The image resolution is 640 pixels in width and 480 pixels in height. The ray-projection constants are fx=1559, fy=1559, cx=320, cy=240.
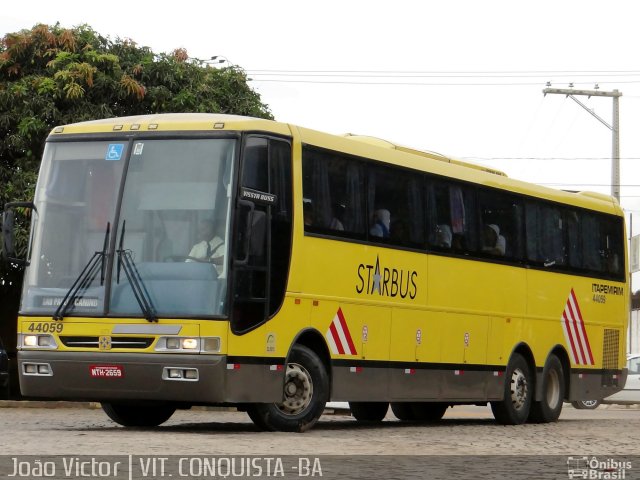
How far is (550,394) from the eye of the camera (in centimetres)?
2380

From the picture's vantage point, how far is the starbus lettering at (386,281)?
18.8m

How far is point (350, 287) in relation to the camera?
60.7 ft

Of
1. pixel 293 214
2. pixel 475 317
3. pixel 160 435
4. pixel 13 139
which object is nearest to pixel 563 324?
pixel 475 317

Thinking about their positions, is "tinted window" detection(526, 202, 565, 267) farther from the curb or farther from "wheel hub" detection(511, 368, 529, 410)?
the curb

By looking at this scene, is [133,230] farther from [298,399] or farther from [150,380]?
[298,399]

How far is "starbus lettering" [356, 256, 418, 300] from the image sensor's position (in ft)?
61.7

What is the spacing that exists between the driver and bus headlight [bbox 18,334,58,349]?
5.95ft

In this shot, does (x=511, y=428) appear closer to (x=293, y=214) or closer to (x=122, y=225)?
(x=293, y=214)

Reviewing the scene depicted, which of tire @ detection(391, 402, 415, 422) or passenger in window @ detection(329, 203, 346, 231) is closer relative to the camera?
passenger in window @ detection(329, 203, 346, 231)

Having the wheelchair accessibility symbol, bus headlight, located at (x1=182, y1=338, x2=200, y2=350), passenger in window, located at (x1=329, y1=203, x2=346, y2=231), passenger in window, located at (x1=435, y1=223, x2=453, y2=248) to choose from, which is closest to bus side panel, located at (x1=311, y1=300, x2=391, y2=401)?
passenger in window, located at (x1=329, y1=203, x2=346, y2=231)

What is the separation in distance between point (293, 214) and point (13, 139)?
15.6 metres

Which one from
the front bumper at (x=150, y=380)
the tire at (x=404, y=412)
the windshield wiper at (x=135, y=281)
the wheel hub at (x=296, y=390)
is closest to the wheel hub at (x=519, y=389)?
the tire at (x=404, y=412)

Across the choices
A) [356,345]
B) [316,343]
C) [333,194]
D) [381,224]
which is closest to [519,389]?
[381,224]

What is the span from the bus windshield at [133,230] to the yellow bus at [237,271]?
16 mm
